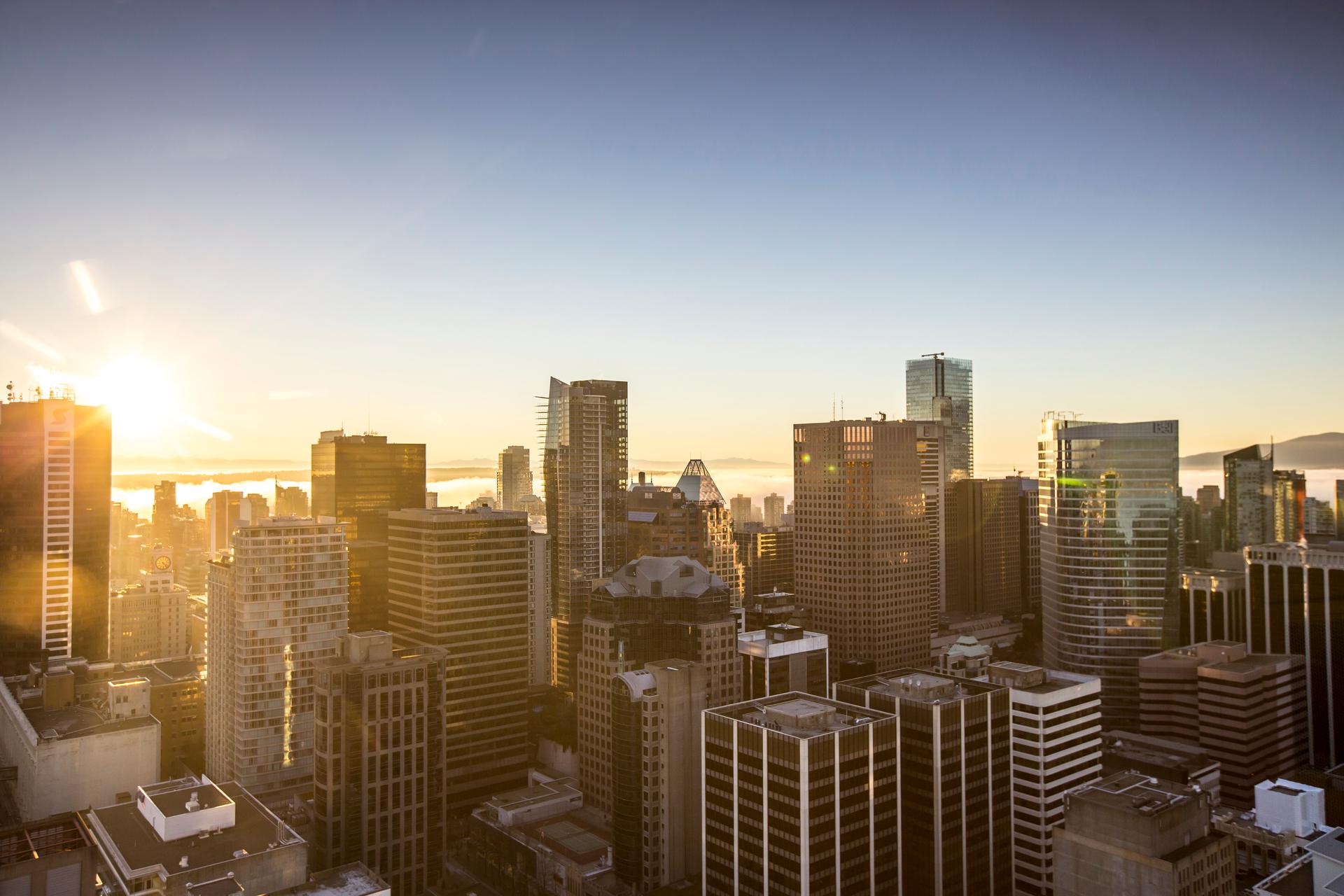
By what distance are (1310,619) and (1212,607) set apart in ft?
31.4

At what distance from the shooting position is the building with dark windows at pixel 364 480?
96.8 m

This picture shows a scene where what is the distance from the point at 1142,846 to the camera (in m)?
40.8

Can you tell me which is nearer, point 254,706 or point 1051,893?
point 1051,893

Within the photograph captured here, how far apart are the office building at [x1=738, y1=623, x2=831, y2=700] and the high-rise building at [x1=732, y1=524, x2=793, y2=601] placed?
48682mm

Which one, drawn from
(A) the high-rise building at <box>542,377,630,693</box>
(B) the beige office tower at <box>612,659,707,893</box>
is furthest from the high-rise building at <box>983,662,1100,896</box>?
(A) the high-rise building at <box>542,377,630,693</box>

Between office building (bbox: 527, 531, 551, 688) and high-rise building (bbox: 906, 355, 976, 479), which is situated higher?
high-rise building (bbox: 906, 355, 976, 479)

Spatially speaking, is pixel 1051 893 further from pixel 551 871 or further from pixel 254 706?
pixel 254 706

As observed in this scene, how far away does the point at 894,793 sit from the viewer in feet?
159

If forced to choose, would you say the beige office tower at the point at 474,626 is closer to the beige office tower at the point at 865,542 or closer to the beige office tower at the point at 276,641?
the beige office tower at the point at 276,641

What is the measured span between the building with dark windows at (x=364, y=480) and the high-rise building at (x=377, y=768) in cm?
3692

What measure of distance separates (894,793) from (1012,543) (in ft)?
336

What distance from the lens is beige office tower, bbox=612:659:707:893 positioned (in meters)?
55.6

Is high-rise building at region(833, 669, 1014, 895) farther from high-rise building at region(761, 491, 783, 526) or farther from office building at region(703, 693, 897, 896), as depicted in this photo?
high-rise building at region(761, 491, 783, 526)

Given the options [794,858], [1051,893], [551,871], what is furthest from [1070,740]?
[551,871]
